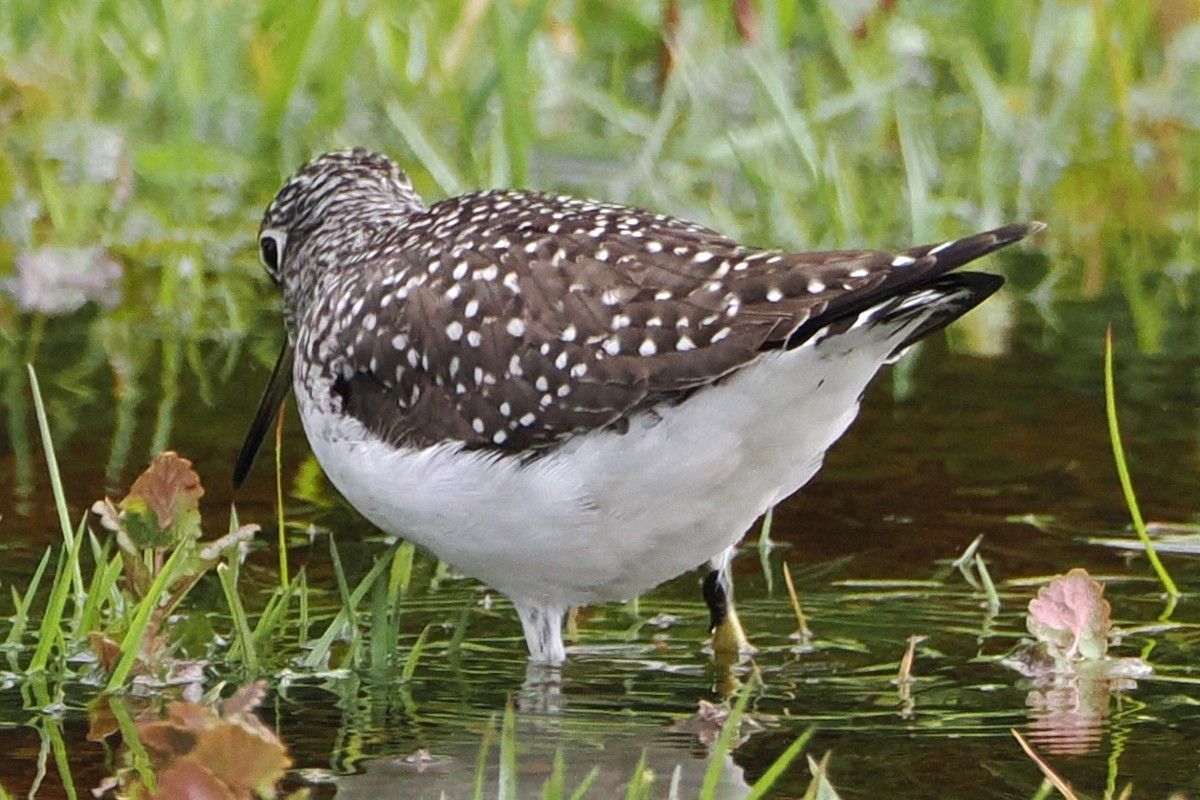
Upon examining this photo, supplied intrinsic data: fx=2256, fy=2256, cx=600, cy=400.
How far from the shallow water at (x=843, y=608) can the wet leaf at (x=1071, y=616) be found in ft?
0.38

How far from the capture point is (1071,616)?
17.1 feet

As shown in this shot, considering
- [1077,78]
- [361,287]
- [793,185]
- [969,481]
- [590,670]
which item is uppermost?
[1077,78]

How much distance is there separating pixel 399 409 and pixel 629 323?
0.80 m

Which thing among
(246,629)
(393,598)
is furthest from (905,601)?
(246,629)

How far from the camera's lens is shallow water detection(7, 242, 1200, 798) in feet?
15.5

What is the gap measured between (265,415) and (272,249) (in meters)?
0.63

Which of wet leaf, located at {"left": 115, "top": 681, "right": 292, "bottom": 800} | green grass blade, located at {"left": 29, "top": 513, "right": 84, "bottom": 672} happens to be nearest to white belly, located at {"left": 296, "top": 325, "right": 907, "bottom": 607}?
green grass blade, located at {"left": 29, "top": 513, "right": 84, "bottom": 672}

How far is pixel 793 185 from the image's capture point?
32.1 feet

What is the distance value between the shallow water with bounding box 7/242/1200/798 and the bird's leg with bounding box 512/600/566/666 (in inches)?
2.6

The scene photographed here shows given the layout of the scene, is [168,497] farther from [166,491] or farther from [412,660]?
[412,660]

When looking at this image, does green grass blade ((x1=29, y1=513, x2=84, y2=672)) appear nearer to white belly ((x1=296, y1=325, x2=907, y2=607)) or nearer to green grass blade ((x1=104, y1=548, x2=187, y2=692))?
green grass blade ((x1=104, y1=548, x2=187, y2=692))

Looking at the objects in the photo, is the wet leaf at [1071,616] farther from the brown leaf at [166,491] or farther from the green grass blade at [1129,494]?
the brown leaf at [166,491]

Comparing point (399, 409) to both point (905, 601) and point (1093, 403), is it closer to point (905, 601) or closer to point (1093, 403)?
point (905, 601)

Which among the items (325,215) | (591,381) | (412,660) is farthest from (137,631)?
(325,215)
